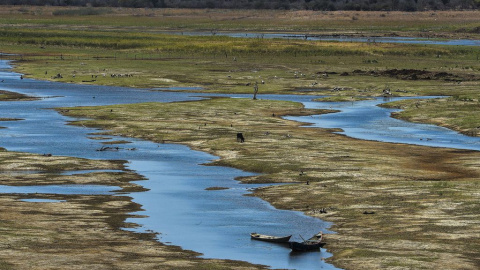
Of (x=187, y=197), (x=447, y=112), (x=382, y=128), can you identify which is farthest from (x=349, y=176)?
(x=447, y=112)

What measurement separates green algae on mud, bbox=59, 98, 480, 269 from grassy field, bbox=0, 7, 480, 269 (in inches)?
3.5

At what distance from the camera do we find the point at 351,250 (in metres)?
38.9

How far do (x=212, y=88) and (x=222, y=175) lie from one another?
6029 cm

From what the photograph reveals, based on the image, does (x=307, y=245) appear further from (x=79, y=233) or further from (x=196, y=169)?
(x=196, y=169)

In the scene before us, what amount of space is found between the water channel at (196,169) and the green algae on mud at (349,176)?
1.76 meters

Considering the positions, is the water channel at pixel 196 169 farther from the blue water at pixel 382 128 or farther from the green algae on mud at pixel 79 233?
the green algae on mud at pixel 79 233

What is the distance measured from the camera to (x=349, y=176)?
185ft

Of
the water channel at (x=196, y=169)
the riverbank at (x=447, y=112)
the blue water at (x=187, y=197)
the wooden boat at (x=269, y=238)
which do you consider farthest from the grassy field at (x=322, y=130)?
the wooden boat at (x=269, y=238)

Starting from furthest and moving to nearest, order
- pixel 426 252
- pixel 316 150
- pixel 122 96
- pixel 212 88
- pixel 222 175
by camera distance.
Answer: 1. pixel 212 88
2. pixel 122 96
3. pixel 316 150
4. pixel 222 175
5. pixel 426 252

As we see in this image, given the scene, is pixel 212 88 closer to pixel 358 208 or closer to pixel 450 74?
pixel 450 74

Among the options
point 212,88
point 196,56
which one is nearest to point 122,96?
point 212,88

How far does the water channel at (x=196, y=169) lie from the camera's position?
41.1 meters

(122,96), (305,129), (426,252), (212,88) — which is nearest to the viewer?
(426,252)

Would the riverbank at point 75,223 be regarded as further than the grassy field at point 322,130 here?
No
